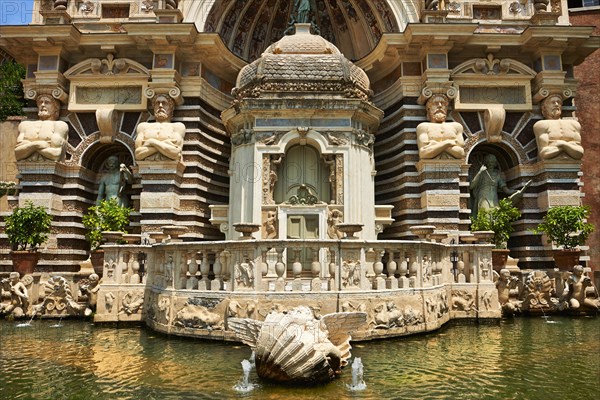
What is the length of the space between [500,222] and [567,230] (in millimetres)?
2016

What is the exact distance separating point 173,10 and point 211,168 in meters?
5.95

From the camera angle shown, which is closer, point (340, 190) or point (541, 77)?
point (340, 190)

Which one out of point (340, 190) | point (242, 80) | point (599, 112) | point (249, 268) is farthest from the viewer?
point (599, 112)

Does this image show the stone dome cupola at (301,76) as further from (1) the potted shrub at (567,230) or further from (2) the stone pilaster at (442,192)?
(1) the potted shrub at (567,230)

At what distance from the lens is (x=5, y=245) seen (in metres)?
16.7

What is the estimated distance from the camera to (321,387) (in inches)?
234

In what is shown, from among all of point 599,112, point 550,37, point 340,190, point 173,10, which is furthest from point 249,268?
point 599,112

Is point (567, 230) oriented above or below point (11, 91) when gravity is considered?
below

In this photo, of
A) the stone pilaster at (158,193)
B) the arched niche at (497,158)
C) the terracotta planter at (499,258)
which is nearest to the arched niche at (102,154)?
the stone pilaster at (158,193)

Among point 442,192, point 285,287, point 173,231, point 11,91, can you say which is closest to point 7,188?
point 11,91

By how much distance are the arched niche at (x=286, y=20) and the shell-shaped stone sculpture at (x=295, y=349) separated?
15.3m

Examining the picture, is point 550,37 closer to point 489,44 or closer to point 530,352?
point 489,44

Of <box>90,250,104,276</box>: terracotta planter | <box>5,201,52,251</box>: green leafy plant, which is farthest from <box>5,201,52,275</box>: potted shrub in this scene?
<box>90,250,104,276</box>: terracotta planter

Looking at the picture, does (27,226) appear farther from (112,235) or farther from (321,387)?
(321,387)
